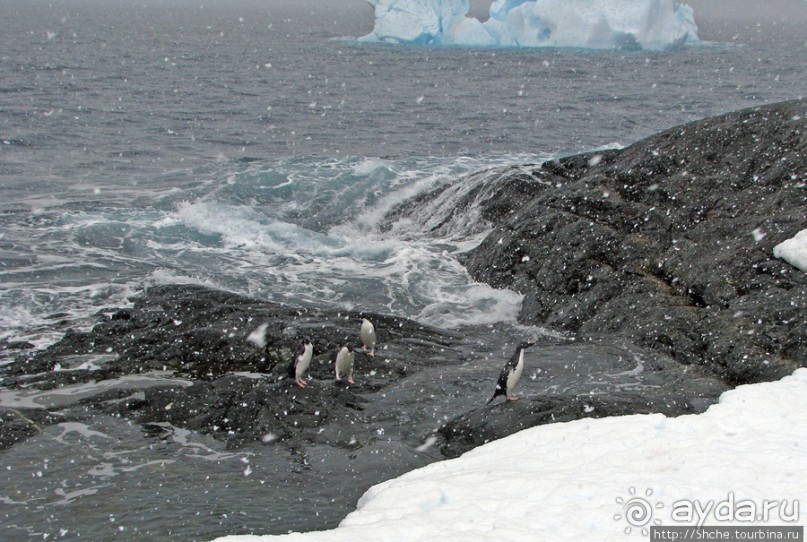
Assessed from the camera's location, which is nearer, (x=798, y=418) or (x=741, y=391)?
(x=798, y=418)

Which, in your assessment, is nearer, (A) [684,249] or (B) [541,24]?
(A) [684,249]

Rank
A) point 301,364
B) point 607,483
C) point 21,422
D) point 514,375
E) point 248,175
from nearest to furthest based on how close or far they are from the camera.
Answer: point 607,483, point 514,375, point 21,422, point 301,364, point 248,175

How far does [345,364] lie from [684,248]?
7.16 metres

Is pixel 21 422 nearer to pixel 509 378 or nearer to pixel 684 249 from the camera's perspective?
pixel 509 378

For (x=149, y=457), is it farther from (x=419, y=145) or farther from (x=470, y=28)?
(x=470, y=28)

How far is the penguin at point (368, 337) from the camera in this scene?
1273cm

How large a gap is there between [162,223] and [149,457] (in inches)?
592

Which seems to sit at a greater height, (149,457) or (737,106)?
(737,106)

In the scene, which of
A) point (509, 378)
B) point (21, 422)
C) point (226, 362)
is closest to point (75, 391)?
point (21, 422)

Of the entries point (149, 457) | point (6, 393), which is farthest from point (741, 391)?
point (6, 393)

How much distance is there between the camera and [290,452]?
10172 mm

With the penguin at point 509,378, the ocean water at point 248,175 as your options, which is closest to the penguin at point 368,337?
the penguin at point 509,378

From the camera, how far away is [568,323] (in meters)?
14.8

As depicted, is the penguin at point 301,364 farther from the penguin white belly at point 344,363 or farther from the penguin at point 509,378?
the penguin at point 509,378
